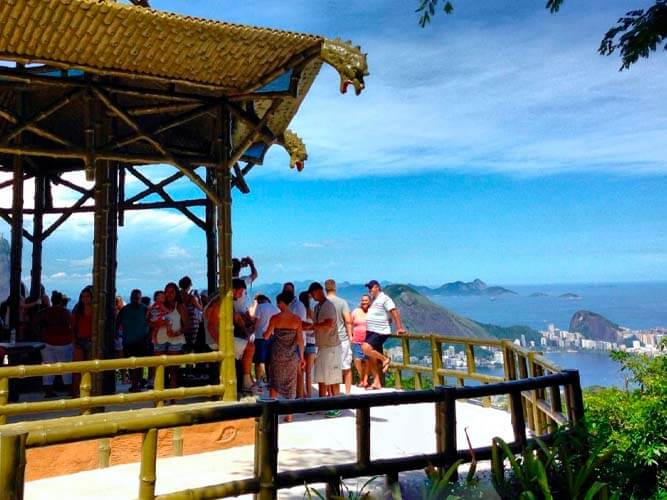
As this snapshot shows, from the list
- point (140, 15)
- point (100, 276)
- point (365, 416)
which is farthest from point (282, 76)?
point (365, 416)

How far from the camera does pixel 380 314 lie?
Result: 9.53 metres

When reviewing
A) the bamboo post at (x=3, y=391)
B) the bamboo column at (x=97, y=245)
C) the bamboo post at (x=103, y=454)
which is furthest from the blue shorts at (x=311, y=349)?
the bamboo post at (x=3, y=391)

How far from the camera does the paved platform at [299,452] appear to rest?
5406 mm

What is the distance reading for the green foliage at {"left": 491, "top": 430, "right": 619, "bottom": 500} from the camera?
4.14 m

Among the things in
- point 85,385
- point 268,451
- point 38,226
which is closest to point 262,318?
point 85,385

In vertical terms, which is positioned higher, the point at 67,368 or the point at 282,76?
the point at 282,76

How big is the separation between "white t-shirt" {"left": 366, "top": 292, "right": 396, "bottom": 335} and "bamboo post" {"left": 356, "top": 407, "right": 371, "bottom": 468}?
534 centimetres

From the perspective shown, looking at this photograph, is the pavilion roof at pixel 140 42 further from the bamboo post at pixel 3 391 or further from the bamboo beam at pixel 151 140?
the bamboo post at pixel 3 391

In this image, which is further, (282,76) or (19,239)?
(19,239)

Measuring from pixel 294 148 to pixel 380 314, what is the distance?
2.99 m

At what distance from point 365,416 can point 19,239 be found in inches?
278

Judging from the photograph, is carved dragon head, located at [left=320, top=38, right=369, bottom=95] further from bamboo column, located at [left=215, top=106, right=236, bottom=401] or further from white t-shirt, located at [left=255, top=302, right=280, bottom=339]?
white t-shirt, located at [left=255, top=302, right=280, bottom=339]

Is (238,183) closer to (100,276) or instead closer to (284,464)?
(100,276)

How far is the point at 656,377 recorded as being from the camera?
5.72 metres
